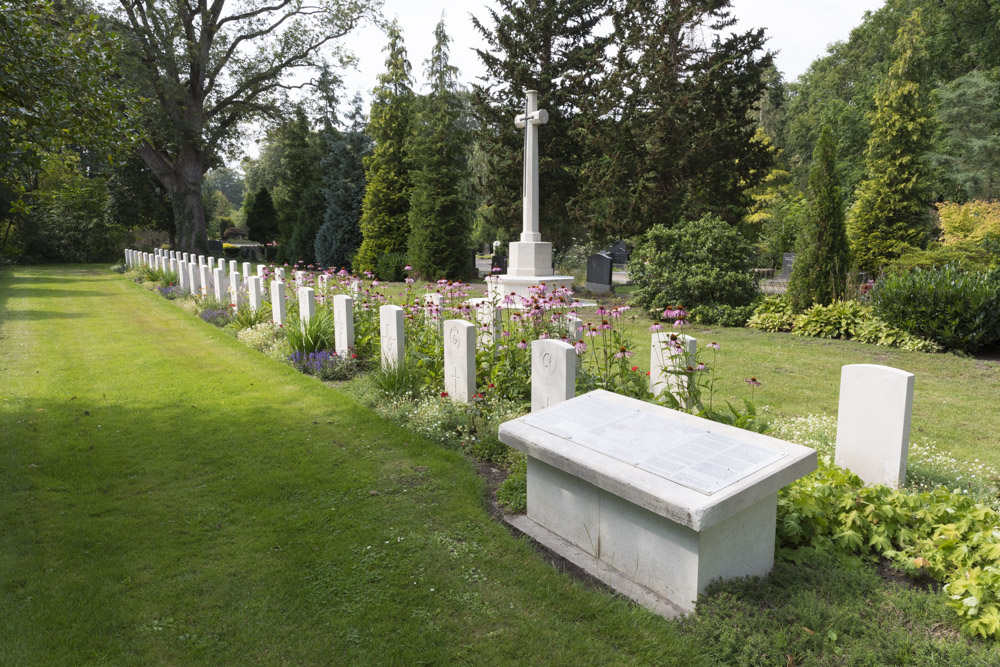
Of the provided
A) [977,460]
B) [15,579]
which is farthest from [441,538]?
[977,460]

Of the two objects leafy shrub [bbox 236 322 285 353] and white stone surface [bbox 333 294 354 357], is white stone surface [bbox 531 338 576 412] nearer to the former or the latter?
white stone surface [bbox 333 294 354 357]

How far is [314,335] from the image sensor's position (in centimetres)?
835

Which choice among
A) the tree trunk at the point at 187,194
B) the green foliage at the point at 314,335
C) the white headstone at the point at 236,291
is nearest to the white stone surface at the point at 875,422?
the green foliage at the point at 314,335

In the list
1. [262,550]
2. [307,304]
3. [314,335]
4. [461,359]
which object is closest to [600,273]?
[307,304]

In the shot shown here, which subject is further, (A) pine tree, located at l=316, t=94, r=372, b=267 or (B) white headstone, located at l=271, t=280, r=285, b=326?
(A) pine tree, located at l=316, t=94, r=372, b=267

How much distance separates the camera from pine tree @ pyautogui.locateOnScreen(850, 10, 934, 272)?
1858 cm

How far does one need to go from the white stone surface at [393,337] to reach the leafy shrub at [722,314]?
7648mm

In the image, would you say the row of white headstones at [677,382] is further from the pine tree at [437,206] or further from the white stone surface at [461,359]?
the pine tree at [437,206]

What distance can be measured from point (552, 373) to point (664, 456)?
158 cm

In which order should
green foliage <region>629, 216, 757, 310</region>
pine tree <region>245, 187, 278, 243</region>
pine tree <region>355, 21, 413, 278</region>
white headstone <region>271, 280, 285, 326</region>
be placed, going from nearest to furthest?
white headstone <region>271, 280, 285, 326</region> < green foliage <region>629, 216, 757, 310</region> < pine tree <region>355, 21, 413, 278</region> < pine tree <region>245, 187, 278, 243</region>

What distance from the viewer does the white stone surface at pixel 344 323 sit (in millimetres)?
7723

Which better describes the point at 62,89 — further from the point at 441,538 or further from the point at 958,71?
the point at 958,71

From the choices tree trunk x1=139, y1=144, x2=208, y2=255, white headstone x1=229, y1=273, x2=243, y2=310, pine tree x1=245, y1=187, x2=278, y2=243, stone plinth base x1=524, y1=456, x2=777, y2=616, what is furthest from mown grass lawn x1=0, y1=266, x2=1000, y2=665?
pine tree x1=245, y1=187, x2=278, y2=243

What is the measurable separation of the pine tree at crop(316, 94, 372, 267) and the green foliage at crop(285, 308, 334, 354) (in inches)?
725
